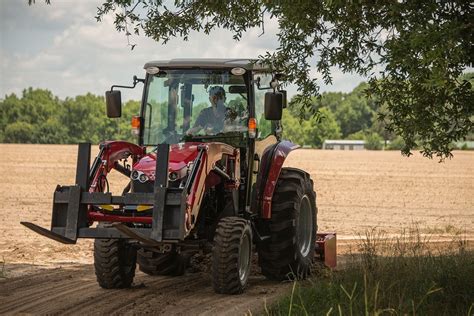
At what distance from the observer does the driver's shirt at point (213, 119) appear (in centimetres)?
1091

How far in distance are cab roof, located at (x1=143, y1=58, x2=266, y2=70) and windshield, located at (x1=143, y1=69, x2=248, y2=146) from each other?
9 cm

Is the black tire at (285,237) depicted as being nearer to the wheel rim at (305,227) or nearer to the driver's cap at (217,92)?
the wheel rim at (305,227)

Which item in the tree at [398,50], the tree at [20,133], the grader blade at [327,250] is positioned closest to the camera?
the tree at [398,50]

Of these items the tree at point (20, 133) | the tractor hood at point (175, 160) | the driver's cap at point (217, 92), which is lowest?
the tractor hood at point (175, 160)

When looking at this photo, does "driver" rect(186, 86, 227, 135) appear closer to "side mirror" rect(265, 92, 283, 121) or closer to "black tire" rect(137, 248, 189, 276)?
"side mirror" rect(265, 92, 283, 121)

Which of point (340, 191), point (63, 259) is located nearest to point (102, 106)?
point (340, 191)

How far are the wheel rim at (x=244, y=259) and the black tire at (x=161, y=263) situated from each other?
4.48 feet

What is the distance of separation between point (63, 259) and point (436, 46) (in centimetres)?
729

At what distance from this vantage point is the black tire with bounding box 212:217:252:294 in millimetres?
9812

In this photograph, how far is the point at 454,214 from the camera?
22531mm

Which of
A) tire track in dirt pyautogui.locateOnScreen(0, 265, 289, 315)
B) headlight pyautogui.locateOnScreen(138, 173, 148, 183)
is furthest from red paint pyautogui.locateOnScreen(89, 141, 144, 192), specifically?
tire track in dirt pyautogui.locateOnScreen(0, 265, 289, 315)

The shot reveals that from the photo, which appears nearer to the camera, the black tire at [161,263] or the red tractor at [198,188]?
the red tractor at [198,188]

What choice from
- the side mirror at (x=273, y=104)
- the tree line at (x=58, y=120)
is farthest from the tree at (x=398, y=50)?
the tree line at (x=58, y=120)

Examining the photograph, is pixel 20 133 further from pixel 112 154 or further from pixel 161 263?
pixel 112 154
